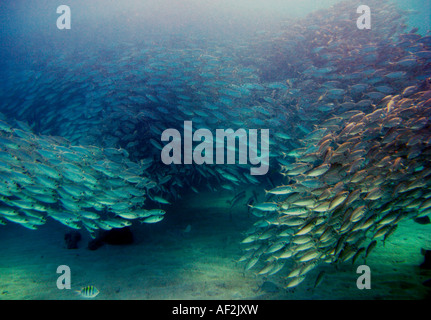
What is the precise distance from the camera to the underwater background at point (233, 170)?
12.6 ft

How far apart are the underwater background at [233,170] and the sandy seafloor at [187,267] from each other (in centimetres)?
4

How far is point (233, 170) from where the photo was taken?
6570 millimetres

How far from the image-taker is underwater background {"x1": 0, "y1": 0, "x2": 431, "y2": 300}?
12.6 ft
